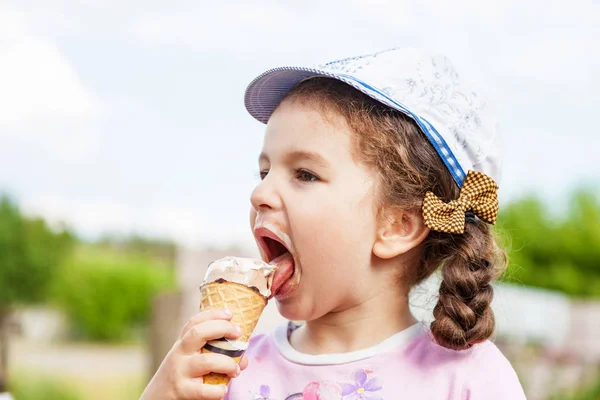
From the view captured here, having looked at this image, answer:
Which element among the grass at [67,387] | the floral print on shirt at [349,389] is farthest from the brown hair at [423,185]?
the grass at [67,387]

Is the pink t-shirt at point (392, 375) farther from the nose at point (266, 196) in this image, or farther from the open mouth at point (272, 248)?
the nose at point (266, 196)

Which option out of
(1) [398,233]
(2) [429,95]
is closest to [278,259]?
(1) [398,233]

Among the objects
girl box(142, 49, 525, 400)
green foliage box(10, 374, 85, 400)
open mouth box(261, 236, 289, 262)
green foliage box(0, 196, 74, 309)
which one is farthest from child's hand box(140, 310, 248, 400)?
green foliage box(0, 196, 74, 309)

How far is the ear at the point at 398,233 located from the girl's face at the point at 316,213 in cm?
3

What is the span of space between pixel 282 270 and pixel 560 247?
28.3 metres

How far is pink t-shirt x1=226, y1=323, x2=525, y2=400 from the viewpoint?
2.35 meters

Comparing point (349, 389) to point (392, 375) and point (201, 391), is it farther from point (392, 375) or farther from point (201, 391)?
point (201, 391)

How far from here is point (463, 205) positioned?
8.03 feet

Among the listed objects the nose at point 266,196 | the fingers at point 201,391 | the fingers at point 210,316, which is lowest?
the fingers at point 201,391

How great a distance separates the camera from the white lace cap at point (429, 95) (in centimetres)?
244

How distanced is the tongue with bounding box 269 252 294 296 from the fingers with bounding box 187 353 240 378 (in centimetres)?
28

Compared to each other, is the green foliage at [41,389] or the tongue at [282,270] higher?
the green foliage at [41,389]

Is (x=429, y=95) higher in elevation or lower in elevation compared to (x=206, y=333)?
higher

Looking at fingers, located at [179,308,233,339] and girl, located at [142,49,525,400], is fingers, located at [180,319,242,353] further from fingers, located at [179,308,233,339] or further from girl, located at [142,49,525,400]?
girl, located at [142,49,525,400]
